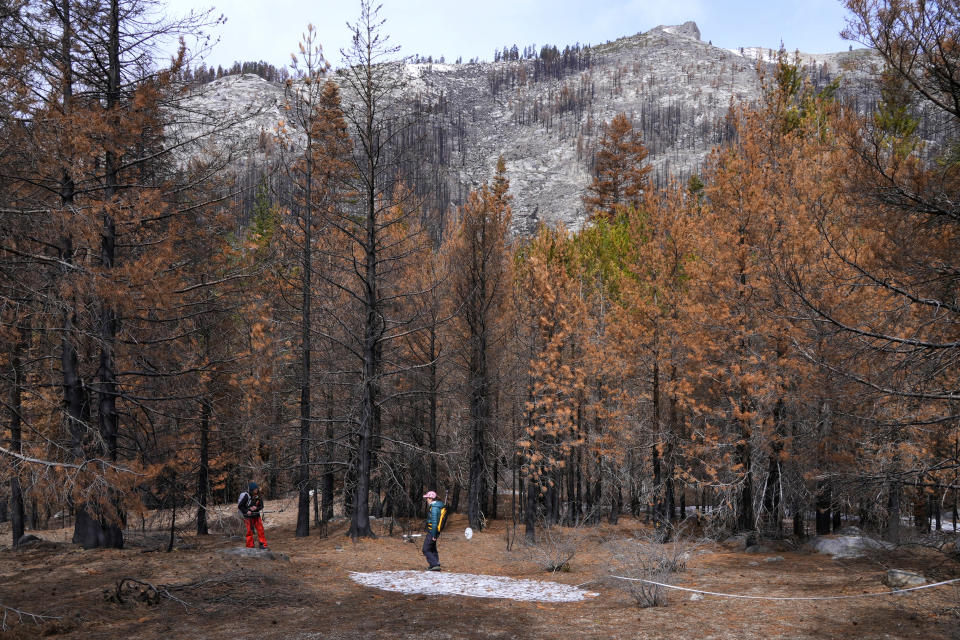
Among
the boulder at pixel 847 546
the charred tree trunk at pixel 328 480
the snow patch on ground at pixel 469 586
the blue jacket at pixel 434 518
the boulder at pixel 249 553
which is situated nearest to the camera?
the snow patch on ground at pixel 469 586

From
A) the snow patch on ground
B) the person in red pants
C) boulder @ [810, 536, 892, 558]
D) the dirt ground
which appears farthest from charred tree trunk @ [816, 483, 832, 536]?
the person in red pants

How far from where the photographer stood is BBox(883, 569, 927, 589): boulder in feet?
A: 27.0

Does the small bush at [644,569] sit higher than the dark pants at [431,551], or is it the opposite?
the small bush at [644,569]

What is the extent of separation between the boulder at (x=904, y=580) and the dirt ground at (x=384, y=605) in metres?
0.19

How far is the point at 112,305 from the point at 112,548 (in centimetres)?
602

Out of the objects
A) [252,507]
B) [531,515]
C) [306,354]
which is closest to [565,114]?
[306,354]

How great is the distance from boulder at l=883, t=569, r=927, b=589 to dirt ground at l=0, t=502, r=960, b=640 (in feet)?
0.63

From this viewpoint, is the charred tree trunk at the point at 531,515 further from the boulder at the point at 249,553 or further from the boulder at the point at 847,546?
the boulder at the point at 249,553

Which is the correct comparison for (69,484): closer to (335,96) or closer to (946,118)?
(946,118)

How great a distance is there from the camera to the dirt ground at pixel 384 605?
652cm

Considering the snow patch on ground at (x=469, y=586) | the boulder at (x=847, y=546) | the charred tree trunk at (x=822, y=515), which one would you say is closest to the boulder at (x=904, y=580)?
the boulder at (x=847, y=546)

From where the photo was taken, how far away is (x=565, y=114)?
163375 millimetres

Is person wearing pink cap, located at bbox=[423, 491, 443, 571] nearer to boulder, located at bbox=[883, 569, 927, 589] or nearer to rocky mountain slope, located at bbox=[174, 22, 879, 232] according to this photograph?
boulder, located at bbox=[883, 569, 927, 589]

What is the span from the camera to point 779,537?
49.2 feet
